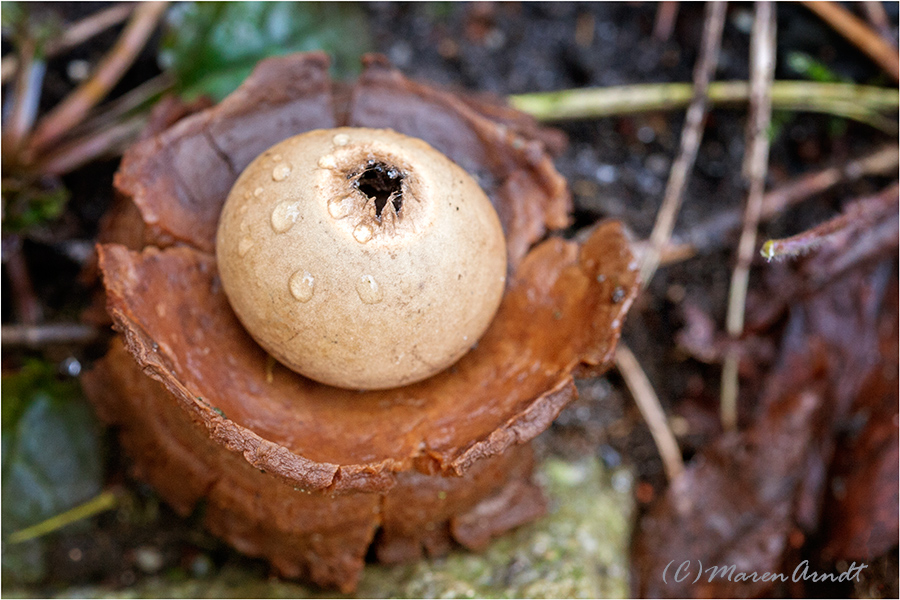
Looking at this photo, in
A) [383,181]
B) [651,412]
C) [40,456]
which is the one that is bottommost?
[40,456]

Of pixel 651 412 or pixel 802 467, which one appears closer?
pixel 802 467

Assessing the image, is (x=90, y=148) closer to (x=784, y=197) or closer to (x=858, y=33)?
(x=784, y=197)

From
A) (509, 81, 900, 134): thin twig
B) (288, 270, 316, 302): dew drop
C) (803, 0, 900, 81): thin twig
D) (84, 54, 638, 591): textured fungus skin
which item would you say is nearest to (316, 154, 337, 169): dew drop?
(288, 270, 316, 302): dew drop

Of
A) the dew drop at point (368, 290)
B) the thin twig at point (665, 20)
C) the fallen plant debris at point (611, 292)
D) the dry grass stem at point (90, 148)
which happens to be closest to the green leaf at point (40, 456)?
the fallen plant debris at point (611, 292)

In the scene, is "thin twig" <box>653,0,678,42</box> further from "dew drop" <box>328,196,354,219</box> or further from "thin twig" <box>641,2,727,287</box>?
"dew drop" <box>328,196,354,219</box>

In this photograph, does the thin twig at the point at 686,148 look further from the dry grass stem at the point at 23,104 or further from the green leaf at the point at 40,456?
the dry grass stem at the point at 23,104

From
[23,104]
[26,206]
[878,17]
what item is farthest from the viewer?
[878,17]

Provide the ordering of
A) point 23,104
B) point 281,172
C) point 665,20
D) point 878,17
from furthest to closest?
point 665,20, point 878,17, point 23,104, point 281,172

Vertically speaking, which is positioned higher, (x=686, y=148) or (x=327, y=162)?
(x=686, y=148)

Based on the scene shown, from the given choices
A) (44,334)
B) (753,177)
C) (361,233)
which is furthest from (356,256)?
(753,177)
